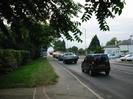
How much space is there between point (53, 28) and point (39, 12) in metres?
0.74

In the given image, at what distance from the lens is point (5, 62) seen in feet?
85.0

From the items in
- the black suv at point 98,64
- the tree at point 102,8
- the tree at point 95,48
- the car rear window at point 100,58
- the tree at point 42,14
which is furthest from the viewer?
the tree at point 95,48

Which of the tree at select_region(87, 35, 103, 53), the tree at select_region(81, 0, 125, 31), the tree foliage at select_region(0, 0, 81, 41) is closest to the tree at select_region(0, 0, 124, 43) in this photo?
the tree foliage at select_region(0, 0, 81, 41)

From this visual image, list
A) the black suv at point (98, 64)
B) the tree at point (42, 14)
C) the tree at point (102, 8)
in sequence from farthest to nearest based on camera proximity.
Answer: the black suv at point (98, 64) < the tree at point (42, 14) < the tree at point (102, 8)

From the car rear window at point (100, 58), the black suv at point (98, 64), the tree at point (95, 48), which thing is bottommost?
the black suv at point (98, 64)

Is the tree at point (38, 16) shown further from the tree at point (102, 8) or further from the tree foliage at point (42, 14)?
the tree at point (102, 8)

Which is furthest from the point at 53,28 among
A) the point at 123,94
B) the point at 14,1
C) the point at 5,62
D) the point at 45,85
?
the point at 5,62

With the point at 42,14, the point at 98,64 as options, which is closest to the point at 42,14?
the point at 42,14

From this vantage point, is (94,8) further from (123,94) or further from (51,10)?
(123,94)

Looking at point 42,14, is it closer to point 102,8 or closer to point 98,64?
point 102,8

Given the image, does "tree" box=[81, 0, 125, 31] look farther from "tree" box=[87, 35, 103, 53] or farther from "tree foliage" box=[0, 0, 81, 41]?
"tree" box=[87, 35, 103, 53]

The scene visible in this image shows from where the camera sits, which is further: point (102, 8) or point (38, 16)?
point (38, 16)

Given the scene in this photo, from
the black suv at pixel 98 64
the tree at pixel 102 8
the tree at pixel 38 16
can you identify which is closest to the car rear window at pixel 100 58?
the black suv at pixel 98 64

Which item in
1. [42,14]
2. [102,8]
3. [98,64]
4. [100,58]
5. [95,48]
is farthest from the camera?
[95,48]
